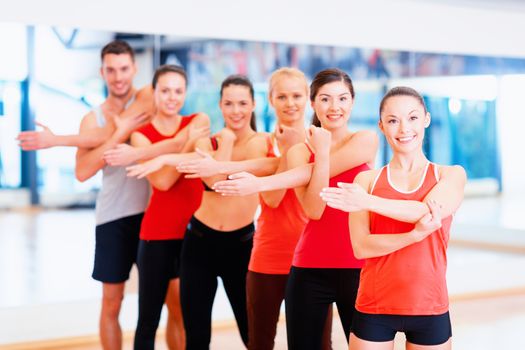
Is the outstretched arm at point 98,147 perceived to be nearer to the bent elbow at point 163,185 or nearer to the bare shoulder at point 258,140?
the bent elbow at point 163,185

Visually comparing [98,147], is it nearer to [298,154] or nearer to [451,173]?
[298,154]

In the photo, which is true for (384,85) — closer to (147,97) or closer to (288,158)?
(147,97)

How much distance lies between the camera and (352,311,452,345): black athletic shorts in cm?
231

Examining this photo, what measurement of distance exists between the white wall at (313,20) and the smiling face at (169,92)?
1.23m

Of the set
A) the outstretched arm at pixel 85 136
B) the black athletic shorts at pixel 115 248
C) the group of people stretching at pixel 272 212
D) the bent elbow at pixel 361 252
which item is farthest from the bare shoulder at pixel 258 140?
the bent elbow at pixel 361 252

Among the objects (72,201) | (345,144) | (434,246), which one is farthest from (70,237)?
(434,246)

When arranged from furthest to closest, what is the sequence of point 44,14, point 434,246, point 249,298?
point 44,14, point 249,298, point 434,246

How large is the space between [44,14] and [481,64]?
3.81m

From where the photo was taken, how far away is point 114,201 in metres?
3.81

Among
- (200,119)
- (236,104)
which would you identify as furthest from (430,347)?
(200,119)

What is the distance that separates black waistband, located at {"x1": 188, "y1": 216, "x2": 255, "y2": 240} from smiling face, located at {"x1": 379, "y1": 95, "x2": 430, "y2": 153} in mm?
1162

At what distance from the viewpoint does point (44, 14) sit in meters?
4.50

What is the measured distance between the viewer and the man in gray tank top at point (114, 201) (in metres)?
3.77

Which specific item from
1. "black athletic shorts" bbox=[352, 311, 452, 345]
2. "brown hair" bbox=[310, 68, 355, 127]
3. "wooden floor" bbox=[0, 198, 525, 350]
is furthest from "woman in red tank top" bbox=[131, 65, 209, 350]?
"black athletic shorts" bbox=[352, 311, 452, 345]
